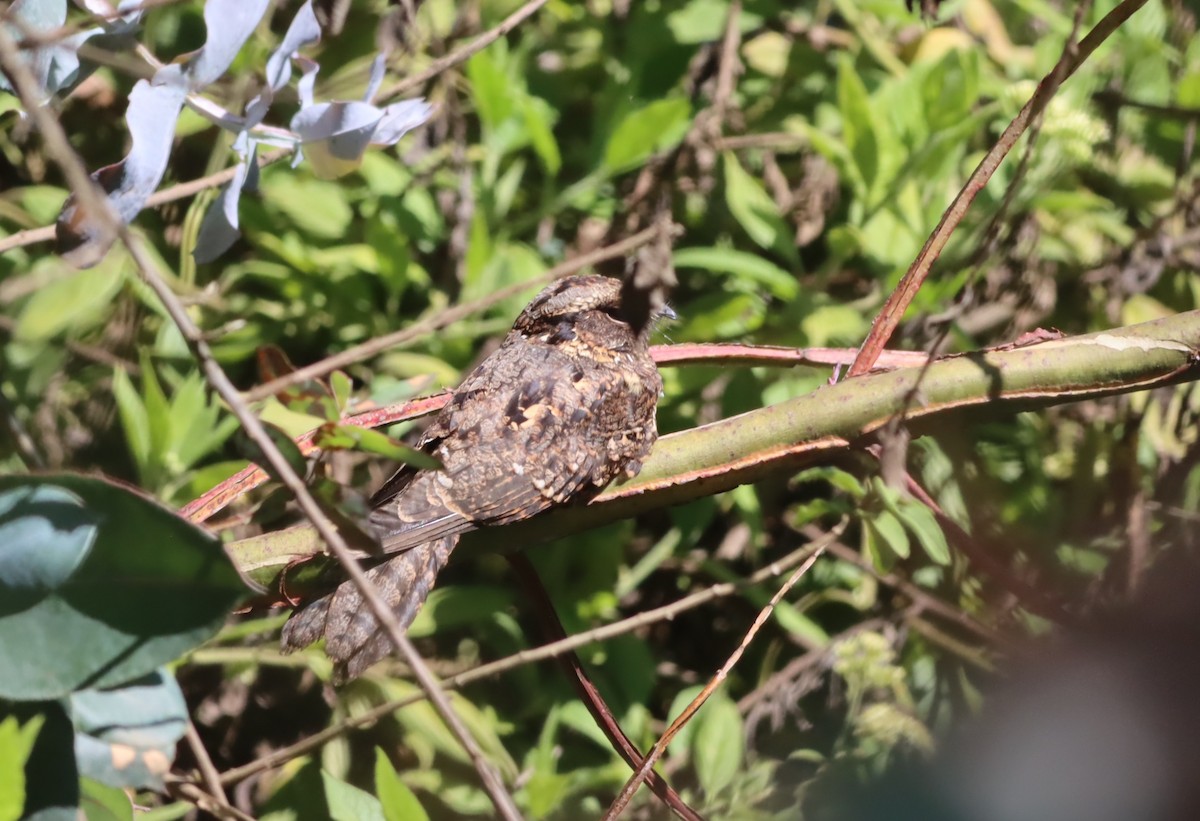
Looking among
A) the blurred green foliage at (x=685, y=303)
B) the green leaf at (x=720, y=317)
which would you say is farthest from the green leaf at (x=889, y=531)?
the green leaf at (x=720, y=317)

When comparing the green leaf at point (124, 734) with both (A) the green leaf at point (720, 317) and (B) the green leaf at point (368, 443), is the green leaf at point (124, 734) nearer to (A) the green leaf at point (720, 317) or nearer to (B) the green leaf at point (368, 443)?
(B) the green leaf at point (368, 443)

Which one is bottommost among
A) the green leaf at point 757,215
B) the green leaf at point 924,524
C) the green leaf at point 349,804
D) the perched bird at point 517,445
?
the green leaf at point 349,804

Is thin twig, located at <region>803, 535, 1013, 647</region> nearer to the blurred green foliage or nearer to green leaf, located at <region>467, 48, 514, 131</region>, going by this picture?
the blurred green foliage

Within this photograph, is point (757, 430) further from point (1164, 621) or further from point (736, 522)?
point (736, 522)

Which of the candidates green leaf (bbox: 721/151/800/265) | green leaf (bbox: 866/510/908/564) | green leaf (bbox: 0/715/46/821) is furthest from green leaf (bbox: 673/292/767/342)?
green leaf (bbox: 0/715/46/821)

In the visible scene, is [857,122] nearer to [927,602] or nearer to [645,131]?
[645,131]
